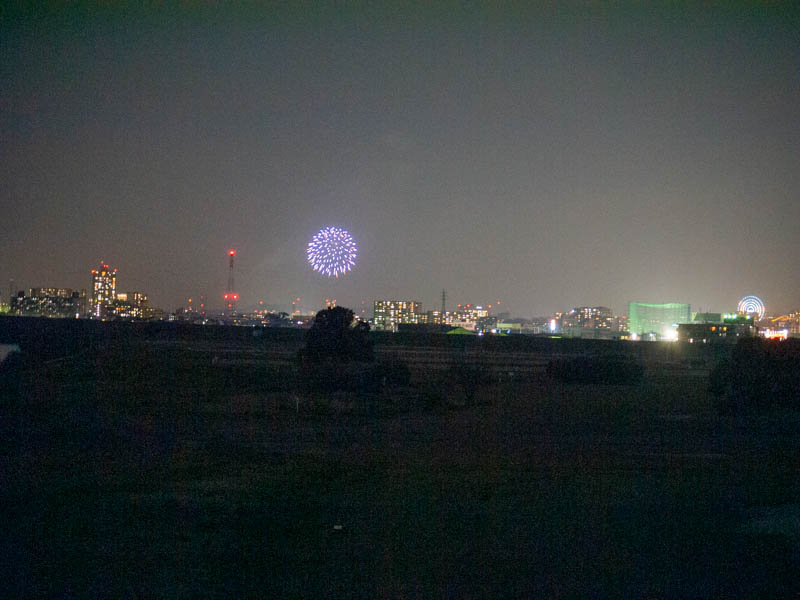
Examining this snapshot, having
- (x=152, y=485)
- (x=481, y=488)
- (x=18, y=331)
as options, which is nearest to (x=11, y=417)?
(x=152, y=485)

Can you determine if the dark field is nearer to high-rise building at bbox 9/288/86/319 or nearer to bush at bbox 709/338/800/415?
bush at bbox 709/338/800/415

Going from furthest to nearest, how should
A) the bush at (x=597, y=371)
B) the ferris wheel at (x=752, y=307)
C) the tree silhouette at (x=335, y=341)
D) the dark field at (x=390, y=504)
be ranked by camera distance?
the ferris wheel at (x=752, y=307) → the tree silhouette at (x=335, y=341) → the bush at (x=597, y=371) → the dark field at (x=390, y=504)

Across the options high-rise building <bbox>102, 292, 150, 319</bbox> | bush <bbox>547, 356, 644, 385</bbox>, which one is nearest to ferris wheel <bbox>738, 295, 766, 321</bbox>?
bush <bbox>547, 356, 644, 385</bbox>

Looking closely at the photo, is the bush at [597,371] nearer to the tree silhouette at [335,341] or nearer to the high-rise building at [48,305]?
the tree silhouette at [335,341]

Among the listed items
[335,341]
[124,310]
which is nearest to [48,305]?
[124,310]

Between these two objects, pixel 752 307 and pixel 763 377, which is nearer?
pixel 763 377

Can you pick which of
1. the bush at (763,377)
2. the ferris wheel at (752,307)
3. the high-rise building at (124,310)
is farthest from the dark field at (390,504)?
the high-rise building at (124,310)

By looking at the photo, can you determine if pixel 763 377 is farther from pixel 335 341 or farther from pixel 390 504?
pixel 335 341

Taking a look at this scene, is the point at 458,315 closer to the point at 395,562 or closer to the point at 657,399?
the point at 657,399

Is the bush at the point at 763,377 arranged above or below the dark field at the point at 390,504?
above

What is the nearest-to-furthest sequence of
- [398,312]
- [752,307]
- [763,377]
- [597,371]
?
[763,377]
[597,371]
[752,307]
[398,312]
